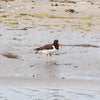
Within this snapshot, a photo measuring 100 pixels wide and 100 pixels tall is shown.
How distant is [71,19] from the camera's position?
73.6 feet

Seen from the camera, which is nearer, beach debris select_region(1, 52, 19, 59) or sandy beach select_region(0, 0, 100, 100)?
sandy beach select_region(0, 0, 100, 100)

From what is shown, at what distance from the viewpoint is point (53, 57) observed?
12.8 metres

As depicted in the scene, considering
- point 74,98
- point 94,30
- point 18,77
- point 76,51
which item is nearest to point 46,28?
point 94,30

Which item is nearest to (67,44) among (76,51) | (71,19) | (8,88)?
(76,51)

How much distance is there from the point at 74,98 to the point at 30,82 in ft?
5.61

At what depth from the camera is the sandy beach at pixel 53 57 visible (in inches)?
354

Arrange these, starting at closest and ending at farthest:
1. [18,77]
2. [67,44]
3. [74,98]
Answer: [74,98]
[18,77]
[67,44]

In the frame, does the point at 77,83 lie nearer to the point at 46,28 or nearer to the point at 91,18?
the point at 46,28

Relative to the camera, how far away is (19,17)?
2309 cm

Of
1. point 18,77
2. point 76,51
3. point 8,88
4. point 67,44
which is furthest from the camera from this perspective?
point 67,44

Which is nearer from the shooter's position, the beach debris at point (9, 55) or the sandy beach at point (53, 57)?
the sandy beach at point (53, 57)

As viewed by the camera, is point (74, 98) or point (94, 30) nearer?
point (74, 98)

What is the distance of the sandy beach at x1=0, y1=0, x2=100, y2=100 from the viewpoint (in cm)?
899

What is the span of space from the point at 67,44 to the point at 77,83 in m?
5.40
